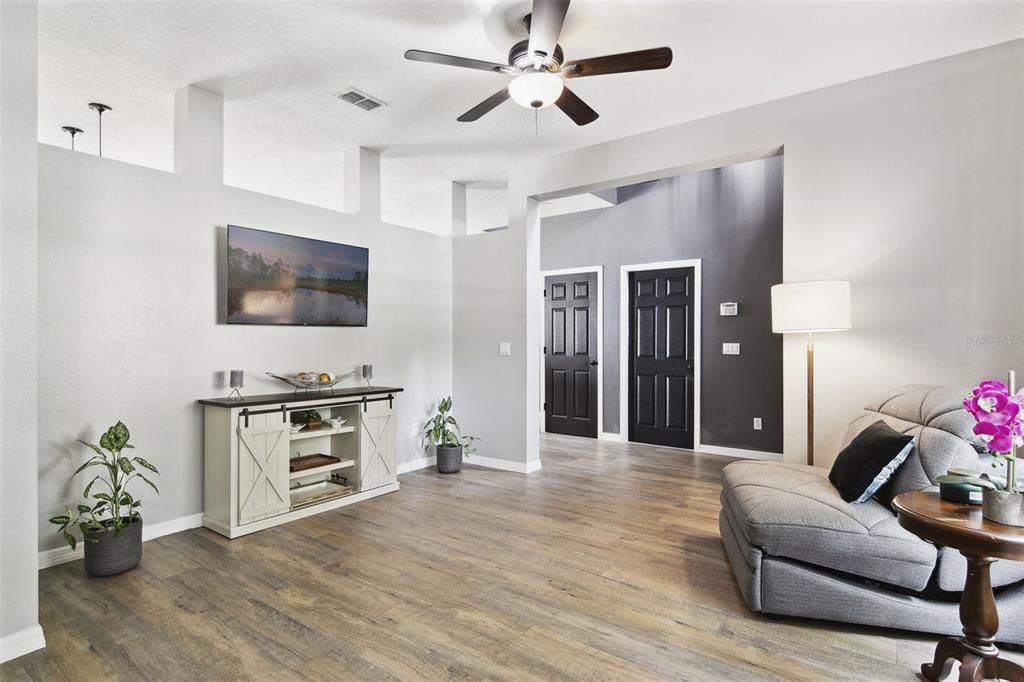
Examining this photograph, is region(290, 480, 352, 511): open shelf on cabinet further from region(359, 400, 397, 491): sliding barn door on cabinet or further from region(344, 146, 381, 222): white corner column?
region(344, 146, 381, 222): white corner column

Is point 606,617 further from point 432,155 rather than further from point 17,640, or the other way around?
point 432,155

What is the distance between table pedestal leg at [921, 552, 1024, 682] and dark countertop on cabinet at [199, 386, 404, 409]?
3.47 meters

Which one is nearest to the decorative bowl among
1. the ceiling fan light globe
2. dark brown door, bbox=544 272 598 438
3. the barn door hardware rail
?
the barn door hardware rail

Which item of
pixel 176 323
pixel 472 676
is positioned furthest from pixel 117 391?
pixel 472 676

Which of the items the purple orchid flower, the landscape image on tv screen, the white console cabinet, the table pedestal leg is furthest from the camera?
the landscape image on tv screen

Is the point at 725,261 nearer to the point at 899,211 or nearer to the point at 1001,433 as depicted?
the point at 899,211

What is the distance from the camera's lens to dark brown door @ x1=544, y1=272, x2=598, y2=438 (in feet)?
21.6

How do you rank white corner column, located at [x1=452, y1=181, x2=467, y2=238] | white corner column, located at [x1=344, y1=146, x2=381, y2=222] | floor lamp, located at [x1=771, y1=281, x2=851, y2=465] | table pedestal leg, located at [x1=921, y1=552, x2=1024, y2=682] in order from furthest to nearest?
white corner column, located at [x1=452, y1=181, x2=467, y2=238], white corner column, located at [x1=344, y1=146, x2=381, y2=222], floor lamp, located at [x1=771, y1=281, x2=851, y2=465], table pedestal leg, located at [x1=921, y1=552, x2=1024, y2=682]

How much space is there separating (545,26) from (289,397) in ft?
9.12

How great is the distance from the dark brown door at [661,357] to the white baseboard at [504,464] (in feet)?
5.91

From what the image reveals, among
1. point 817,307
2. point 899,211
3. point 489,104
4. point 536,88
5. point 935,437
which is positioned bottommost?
point 935,437

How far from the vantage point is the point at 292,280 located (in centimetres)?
389

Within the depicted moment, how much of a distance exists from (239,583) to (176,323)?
1725 mm

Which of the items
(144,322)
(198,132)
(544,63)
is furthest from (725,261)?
(144,322)
